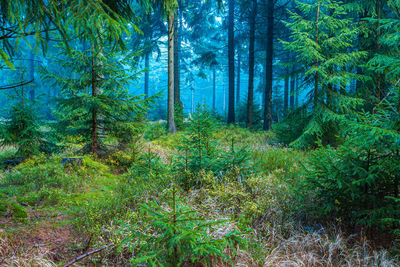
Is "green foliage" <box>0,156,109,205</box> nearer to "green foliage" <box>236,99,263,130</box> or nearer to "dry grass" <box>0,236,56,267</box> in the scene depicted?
"dry grass" <box>0,236,56,267</box>

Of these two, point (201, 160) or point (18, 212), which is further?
point (201, 160)

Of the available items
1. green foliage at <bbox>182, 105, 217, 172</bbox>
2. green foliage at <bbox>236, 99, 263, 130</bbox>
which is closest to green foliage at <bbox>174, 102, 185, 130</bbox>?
green foliage at <bbox>236, 99, 263, 130</bbox>

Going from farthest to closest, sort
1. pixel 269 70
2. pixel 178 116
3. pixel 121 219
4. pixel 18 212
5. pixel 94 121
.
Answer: pixel 178 116 → pixel 269 70 → pixel 94 121 → pixel 18 212 → pixel 121 219

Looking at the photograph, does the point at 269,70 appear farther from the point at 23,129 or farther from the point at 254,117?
the point at 23,129

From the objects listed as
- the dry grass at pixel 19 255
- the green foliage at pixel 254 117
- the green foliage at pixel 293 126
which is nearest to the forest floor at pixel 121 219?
the dry grass at pixel 19 255

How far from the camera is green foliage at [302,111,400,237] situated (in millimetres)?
2875

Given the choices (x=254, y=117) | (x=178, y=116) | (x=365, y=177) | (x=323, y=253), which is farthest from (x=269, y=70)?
(x=323, y=253)

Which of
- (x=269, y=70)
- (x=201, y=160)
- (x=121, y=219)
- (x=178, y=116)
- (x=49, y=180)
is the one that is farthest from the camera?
(x=178, y=116)

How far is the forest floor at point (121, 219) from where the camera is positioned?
9.30 ft

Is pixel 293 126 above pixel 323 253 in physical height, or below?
above

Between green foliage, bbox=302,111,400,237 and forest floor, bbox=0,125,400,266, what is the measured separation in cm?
36

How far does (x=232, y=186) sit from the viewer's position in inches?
178

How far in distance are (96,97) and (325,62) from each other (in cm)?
735

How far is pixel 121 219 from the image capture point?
11.6 ft
